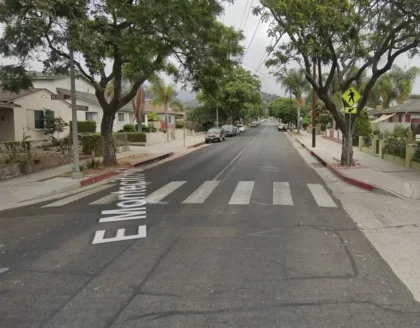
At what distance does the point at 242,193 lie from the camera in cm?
1107

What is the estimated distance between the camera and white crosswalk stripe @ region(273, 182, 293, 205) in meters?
9.70

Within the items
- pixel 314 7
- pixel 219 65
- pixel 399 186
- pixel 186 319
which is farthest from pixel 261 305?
pixel 219 65

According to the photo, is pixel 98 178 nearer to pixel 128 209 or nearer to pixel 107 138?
pixel 107 138

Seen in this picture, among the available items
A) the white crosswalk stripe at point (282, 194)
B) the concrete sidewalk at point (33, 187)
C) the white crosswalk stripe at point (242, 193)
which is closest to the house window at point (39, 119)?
the concrete sidewalk at point (33, 187)

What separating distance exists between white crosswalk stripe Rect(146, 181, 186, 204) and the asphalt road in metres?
0.72

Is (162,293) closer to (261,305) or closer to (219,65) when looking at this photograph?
(261,305)

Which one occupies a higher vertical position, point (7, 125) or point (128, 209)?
point (7, 125)

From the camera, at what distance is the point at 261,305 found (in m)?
4.16

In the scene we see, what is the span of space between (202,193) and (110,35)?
6.09m

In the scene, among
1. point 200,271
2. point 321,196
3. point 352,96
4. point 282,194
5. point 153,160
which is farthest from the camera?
point 153,160

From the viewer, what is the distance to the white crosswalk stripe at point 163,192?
1020 centimetres

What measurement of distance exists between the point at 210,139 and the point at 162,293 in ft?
121

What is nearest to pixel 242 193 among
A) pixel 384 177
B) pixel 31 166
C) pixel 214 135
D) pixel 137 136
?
pixel 384 177

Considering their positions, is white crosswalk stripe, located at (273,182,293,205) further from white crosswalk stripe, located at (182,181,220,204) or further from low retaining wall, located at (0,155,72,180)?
low retaining wall, located at (0,155,72,180)
